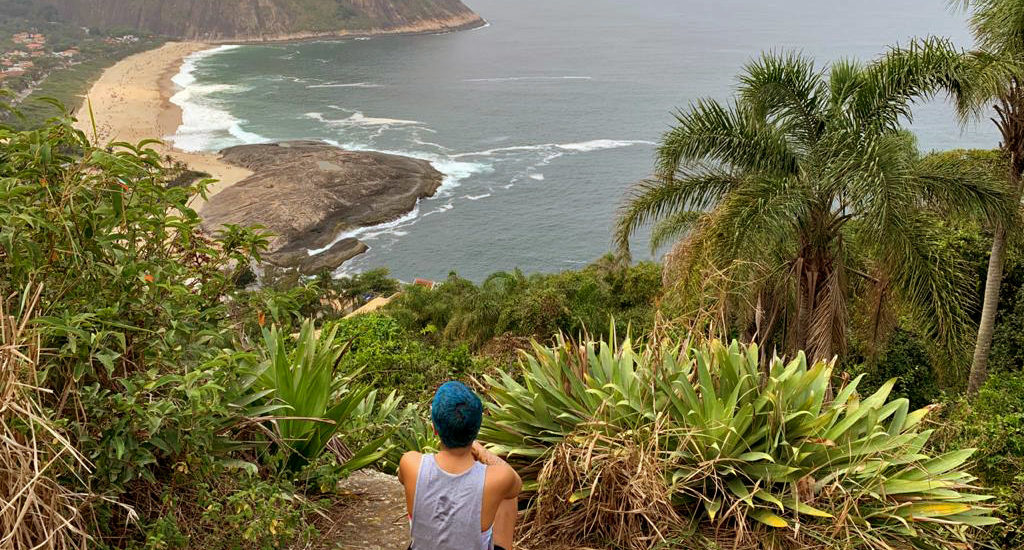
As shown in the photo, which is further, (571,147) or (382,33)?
(382,33)

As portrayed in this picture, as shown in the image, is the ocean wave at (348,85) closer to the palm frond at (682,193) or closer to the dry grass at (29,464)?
the palm frond at (682,193)

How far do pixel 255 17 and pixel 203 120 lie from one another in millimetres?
46899

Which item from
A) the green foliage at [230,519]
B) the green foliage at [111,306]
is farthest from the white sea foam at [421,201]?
the green foliage at [230,519]

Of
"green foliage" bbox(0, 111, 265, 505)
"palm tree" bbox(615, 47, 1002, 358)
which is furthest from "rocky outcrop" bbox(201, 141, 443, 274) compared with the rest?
"green foliage" bbox(0, 111, 265, 505)

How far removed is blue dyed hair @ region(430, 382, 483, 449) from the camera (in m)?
2.85

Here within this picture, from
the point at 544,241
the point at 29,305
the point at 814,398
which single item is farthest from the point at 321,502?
the point at 544,241

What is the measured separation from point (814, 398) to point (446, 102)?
2499 inches

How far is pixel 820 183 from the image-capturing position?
8852 mm

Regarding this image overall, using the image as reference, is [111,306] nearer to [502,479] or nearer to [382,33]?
[502,479]

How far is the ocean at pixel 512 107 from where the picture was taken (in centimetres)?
3950

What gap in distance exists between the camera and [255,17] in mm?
101375

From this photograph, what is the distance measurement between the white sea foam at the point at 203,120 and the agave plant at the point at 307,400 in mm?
50258

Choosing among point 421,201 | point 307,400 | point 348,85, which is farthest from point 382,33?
point 307,400

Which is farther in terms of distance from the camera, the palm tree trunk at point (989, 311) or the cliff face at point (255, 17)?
the cliff face at point (255, 17)
